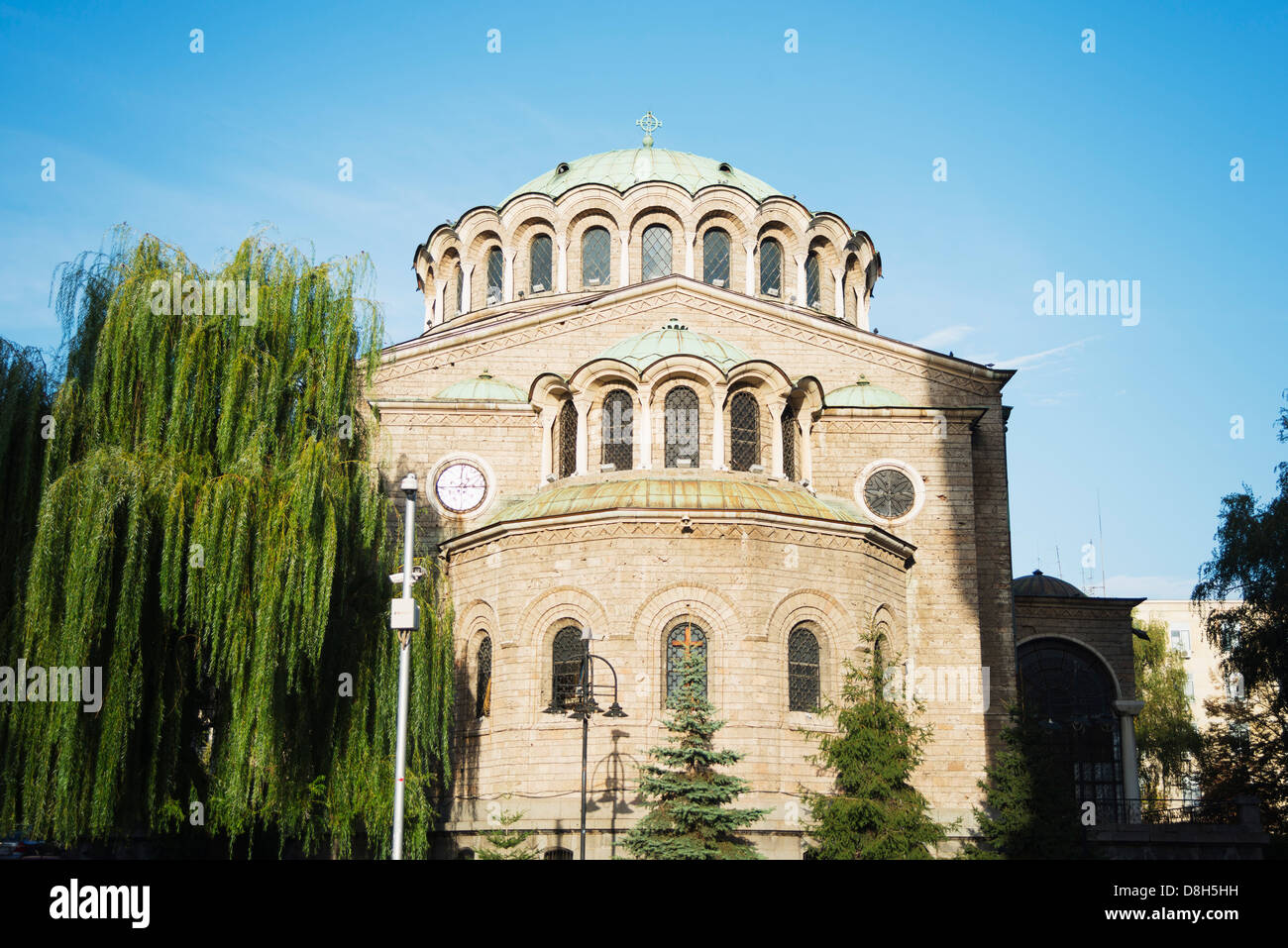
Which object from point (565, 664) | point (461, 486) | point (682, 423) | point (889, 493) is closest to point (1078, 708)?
point (889, 493)

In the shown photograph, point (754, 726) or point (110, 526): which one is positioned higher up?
point (110, 526)

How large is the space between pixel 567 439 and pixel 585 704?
7.39 m

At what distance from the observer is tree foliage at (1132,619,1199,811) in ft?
142

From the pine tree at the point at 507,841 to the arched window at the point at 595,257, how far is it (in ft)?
46.9

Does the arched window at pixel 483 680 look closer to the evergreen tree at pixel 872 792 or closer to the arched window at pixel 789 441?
the evergreen tree at pixel 872 792

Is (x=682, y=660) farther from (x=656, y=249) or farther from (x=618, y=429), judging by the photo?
(x=656, y=249)

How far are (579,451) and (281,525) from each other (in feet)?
29.5

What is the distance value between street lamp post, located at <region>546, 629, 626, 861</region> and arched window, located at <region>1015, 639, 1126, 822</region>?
1168cm

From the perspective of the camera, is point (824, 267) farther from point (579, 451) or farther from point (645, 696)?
point (645, 696)

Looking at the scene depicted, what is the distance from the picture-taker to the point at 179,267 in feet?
57.6

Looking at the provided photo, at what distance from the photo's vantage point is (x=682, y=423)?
24.3m

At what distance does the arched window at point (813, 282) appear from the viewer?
32.4 metres
